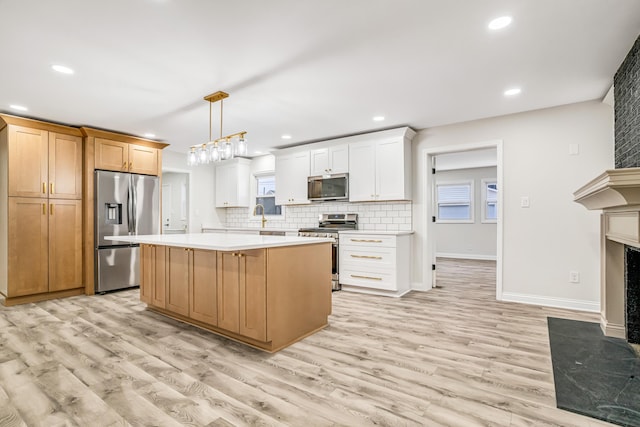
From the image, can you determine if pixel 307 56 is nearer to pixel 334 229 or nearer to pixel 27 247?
pixel 334 229

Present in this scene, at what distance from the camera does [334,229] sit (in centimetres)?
511

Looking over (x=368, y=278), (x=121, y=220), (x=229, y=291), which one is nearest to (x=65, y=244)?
(x=121, y=220)

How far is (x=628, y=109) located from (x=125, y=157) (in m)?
6.03

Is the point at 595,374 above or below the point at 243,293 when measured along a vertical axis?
below

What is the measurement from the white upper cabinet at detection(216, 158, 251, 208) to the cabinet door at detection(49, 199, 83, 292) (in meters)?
2.67

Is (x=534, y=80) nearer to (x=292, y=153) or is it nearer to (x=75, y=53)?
(x=292, y=153)

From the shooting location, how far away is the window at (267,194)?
6.55 m

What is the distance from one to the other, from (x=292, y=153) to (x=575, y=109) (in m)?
3.99

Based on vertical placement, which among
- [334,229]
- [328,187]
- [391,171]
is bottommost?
[334,229]

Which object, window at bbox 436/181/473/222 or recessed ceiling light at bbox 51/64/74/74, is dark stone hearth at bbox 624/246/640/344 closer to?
recessed ceiling light at bbox 51/64/74/74

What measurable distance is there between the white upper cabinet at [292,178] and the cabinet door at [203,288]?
2785 millimetres

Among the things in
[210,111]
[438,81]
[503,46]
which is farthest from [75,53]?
[503,46]

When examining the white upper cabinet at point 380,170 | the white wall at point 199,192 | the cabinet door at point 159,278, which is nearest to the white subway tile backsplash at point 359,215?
the white upper cabinet at point 380,170

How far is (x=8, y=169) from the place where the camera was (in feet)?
13.0
